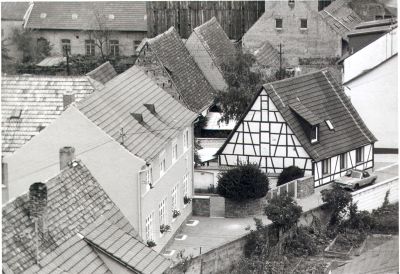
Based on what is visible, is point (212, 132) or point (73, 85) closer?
point (73, 85)

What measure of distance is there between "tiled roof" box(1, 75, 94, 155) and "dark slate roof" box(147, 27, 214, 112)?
14.4m

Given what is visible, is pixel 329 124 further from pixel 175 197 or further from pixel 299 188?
pixel 175 197

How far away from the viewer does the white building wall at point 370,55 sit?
54062 mm

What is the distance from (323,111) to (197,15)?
26.8 metres

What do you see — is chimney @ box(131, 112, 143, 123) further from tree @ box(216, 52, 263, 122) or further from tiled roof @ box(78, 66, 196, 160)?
tree @ box(216, 52, 263, 122)

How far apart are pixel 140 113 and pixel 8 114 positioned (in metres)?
5.11

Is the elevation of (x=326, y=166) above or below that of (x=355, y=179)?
above

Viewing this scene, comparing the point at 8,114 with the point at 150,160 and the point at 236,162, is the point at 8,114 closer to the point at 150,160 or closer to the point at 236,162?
the point at 150,160

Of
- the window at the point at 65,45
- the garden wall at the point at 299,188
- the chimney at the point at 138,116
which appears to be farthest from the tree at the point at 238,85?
the window at the point at 65,45

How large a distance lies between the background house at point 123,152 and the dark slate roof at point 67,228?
376 centimetres

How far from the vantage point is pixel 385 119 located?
52.5m

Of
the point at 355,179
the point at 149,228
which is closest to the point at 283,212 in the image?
the point at 149,228

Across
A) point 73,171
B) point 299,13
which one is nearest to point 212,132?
point 299,13

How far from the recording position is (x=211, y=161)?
49969mm
